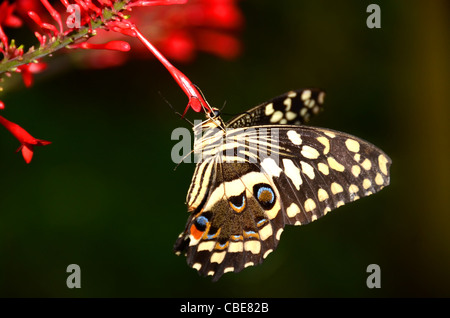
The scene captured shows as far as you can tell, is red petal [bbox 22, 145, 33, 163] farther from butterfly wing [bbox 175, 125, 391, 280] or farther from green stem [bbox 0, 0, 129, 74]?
butterfly wing [bbox 175, 125, 391, 280]

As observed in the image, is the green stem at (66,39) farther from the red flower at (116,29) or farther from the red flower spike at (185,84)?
the red flower spike at (185,84)

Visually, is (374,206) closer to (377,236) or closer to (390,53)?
(377,236)

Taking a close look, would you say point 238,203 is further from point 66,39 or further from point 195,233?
point 66,39

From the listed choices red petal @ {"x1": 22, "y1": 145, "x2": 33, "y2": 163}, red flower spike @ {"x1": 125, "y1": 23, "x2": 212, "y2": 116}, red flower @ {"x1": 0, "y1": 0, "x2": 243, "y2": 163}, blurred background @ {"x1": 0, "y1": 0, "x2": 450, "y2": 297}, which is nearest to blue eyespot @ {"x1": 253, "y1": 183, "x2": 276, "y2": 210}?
red flower @ {"x1": 0, "y1": 0, "x2": 243, "y2": 163}

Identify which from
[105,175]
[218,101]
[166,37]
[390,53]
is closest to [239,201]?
[166,37]

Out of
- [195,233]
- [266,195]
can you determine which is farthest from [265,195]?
[195,233]

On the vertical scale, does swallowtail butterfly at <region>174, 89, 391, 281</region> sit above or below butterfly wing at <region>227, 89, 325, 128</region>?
below

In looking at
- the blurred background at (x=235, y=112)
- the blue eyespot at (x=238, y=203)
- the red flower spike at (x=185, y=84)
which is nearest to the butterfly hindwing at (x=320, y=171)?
the blue eyespot at (x=238, y=203)
